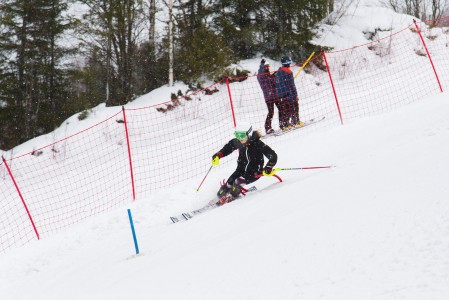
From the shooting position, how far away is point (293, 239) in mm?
3906

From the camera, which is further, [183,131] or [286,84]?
[183,131]

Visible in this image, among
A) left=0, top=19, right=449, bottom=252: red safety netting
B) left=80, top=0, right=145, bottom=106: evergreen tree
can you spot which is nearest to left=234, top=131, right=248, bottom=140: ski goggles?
left=0, top=19, right=449, bottom=252: red safety netting

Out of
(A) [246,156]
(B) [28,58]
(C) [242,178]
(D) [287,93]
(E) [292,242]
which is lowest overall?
(C) [242,178]

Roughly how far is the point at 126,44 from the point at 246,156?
12.9 m

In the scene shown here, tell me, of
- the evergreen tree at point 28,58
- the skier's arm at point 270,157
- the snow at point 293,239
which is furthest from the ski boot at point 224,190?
the evergreen tree at point 28,58

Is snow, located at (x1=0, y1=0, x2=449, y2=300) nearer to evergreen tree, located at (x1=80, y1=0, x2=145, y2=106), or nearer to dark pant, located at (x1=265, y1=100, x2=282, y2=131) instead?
dark pant, located at (x1=265, y1=100, x2=282, y2=131)

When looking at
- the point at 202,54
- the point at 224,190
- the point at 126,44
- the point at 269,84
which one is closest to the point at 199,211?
the point at 224,190

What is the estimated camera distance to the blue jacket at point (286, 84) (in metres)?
10.2

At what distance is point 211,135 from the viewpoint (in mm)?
12000

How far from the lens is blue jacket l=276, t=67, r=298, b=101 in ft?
33.5

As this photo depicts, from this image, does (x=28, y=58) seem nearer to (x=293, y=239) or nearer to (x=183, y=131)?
(x=183, y=131)

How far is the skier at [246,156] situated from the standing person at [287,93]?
349cm

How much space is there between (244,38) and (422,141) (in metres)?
11.0

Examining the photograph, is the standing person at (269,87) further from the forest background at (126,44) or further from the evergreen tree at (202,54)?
the forest background at (126,44)
